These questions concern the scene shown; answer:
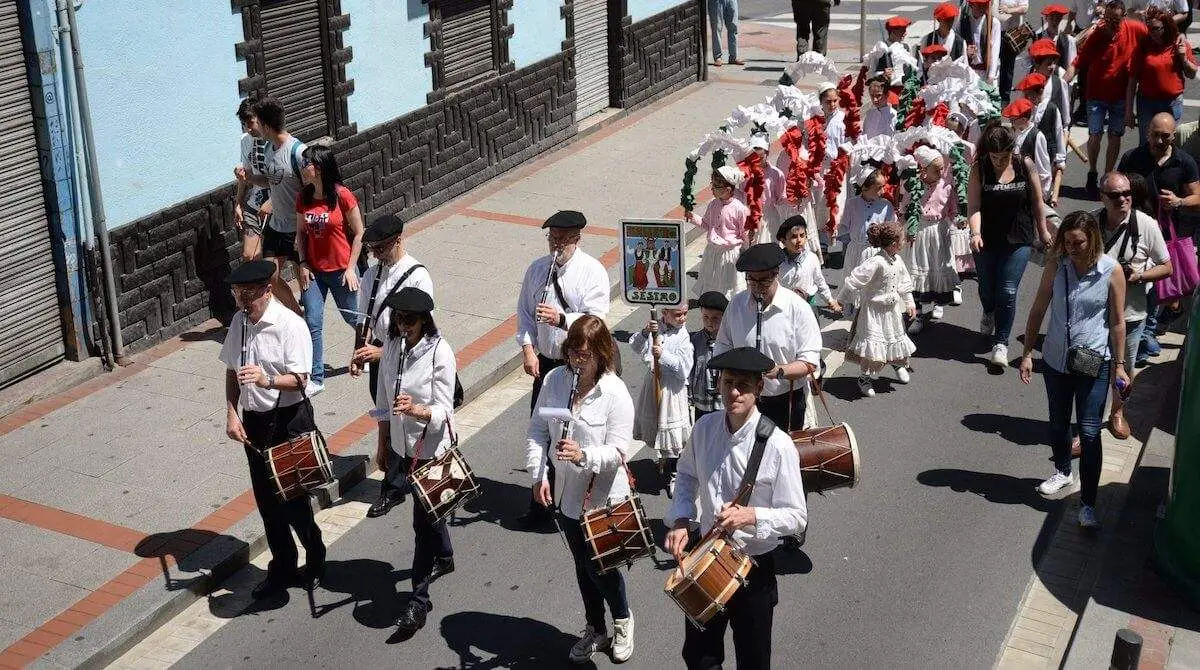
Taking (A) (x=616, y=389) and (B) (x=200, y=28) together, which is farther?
(B) (x=200, y=28)

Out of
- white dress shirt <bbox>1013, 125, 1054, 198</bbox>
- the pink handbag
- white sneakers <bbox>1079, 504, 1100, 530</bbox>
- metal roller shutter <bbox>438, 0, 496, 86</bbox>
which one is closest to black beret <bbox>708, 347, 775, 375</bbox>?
white sneakers <bbox>1079, 504, 1100, 530</bbox>

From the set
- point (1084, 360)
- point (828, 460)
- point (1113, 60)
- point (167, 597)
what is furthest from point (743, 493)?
point (1113, 60)

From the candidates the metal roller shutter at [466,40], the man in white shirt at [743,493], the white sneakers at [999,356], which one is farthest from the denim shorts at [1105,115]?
the man in white shirt at [743,493]

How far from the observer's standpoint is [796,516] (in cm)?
606

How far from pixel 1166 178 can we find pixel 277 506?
24.8 ft

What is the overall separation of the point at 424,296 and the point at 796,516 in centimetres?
245

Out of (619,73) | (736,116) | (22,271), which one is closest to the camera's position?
(22,271)

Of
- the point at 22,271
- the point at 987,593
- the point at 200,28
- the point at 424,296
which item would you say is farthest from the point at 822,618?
the point at 200,28

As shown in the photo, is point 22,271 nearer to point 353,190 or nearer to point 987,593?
point 353,190

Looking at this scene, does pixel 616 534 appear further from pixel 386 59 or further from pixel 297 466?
pixel 386 59

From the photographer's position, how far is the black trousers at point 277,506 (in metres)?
7.77

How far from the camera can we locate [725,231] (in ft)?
37.0

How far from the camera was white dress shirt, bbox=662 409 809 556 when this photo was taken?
6031 millimetres

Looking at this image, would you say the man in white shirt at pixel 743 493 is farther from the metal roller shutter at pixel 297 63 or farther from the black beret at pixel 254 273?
the metal roller shutter at pixel 297 63
